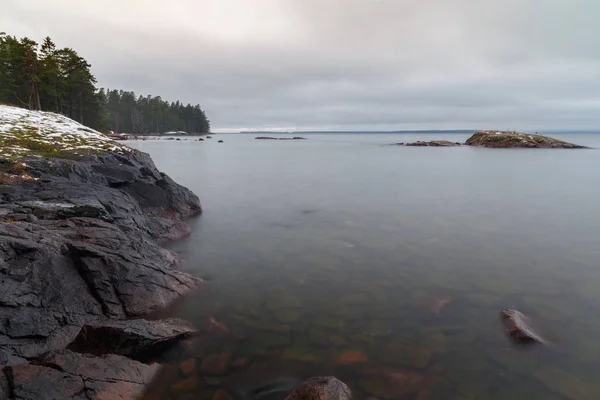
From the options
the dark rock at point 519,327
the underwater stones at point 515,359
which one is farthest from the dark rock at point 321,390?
the dark rock at point 519,327

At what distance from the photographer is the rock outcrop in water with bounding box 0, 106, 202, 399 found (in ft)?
25.8

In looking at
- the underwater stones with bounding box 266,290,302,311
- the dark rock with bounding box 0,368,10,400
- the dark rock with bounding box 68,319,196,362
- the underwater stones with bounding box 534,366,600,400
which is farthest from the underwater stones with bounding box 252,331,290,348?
the underwater stones with bounding box 534,366,600,400

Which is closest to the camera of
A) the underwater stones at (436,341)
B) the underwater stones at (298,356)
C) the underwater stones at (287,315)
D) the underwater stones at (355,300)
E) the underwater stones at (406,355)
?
the underwater stones at (406,355)

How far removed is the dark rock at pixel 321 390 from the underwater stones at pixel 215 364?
2365 mm

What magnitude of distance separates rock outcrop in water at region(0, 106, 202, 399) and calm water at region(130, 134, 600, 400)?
174cm

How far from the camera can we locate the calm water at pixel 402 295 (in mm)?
9305

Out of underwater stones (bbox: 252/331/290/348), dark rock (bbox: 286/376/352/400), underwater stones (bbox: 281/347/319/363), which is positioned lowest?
underwater stones (bbox: 281/347/319/363)

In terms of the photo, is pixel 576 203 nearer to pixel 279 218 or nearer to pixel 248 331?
pixel 279 218

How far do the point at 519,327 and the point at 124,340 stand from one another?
12.4 m

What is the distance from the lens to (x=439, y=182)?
46.1m

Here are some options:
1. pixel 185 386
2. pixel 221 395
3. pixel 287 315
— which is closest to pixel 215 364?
pixel 185 386

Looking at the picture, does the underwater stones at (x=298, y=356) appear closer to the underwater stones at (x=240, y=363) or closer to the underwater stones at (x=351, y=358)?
the underwater stones at (x=351, y=358)

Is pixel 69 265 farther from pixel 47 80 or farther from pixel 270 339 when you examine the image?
pixel 47 80

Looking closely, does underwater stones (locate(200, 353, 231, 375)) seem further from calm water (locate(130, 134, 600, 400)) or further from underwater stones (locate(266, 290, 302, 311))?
underwater stones (locate(266, 290, 302, 311))
